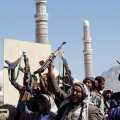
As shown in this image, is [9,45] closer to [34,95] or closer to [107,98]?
[107,98]

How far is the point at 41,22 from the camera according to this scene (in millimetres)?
27750

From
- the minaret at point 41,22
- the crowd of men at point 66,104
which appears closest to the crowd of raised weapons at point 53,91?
the crowd of men at point 66,104

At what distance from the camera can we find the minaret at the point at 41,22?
89.5 ft

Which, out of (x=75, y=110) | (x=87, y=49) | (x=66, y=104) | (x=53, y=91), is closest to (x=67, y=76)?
(x=53, y=91)

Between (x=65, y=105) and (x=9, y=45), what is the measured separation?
7981mm

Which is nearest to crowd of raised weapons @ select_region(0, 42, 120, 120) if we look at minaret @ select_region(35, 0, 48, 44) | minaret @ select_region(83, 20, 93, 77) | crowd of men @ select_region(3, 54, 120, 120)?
crowd of men @ select_region(3, 54, 120, 120)

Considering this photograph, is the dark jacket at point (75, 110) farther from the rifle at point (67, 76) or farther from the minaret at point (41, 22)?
the minaret at point (41, 22)

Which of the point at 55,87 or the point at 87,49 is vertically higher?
the point at 87,49

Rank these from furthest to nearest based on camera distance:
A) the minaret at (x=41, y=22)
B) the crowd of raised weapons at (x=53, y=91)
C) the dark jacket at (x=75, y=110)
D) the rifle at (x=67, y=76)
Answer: the minaret at (x=41, y=22), the rifle at (x=67, y=76), the crowd of raised weapons at (x=53, y=91), the dark jacket at (x=75, y=110)

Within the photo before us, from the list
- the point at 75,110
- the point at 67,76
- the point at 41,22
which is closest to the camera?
the point at 75,110

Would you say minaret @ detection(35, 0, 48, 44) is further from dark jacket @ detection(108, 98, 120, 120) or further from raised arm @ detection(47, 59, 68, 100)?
dark jacket @ detection(108, 98, 120, 120)

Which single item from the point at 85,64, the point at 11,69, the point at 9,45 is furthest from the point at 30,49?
the point at 85,64

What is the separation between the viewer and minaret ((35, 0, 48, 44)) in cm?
2728

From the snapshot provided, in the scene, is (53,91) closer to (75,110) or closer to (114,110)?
(75,110)
